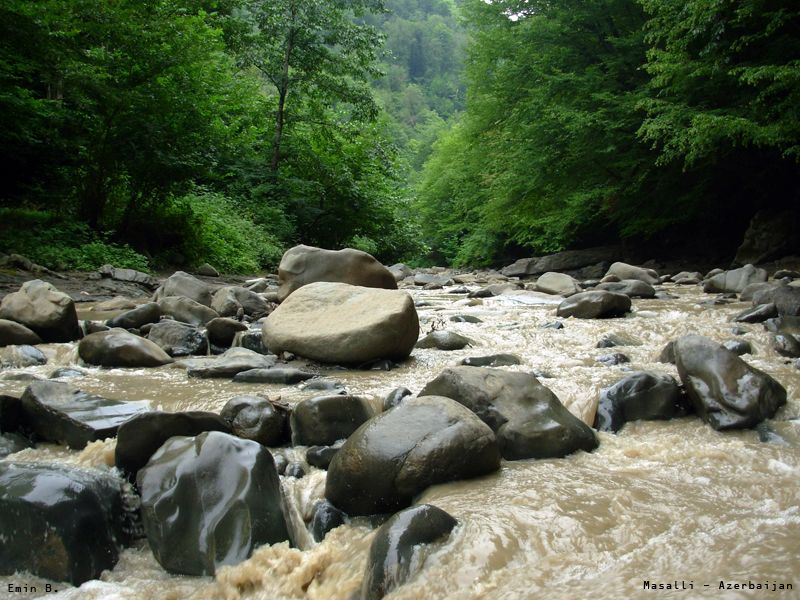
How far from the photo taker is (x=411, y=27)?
9356 centimetres

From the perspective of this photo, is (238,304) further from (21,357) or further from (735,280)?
(735,280)

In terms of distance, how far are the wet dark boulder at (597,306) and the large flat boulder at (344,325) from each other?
2653mm

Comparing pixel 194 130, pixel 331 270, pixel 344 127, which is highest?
pixel 344 127

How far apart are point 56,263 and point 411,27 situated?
3704 inches

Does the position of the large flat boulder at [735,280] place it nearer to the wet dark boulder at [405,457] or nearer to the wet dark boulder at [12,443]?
the wet dark boulder at [405,457]

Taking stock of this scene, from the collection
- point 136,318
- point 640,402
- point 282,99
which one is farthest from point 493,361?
point 282,99

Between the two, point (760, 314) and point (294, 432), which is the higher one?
point (760, 314)

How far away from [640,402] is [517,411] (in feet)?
2.71

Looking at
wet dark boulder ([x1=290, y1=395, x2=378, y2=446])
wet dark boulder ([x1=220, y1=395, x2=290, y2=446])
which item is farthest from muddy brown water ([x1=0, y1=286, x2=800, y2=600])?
wet dark boulder ([x1=220, y1=395, x2=290, y2=446])

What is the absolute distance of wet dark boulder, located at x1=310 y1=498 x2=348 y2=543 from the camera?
2.36 meters

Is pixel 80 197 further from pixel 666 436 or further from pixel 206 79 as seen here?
Answer: pixel 666 436

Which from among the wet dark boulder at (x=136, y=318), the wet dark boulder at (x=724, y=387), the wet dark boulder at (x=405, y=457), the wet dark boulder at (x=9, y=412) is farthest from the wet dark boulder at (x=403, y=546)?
the wet dark boulder at (x=136, y=318)

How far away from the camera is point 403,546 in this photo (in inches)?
76.2

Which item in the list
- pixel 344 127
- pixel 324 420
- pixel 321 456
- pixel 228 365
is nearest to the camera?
pixel 321 456
